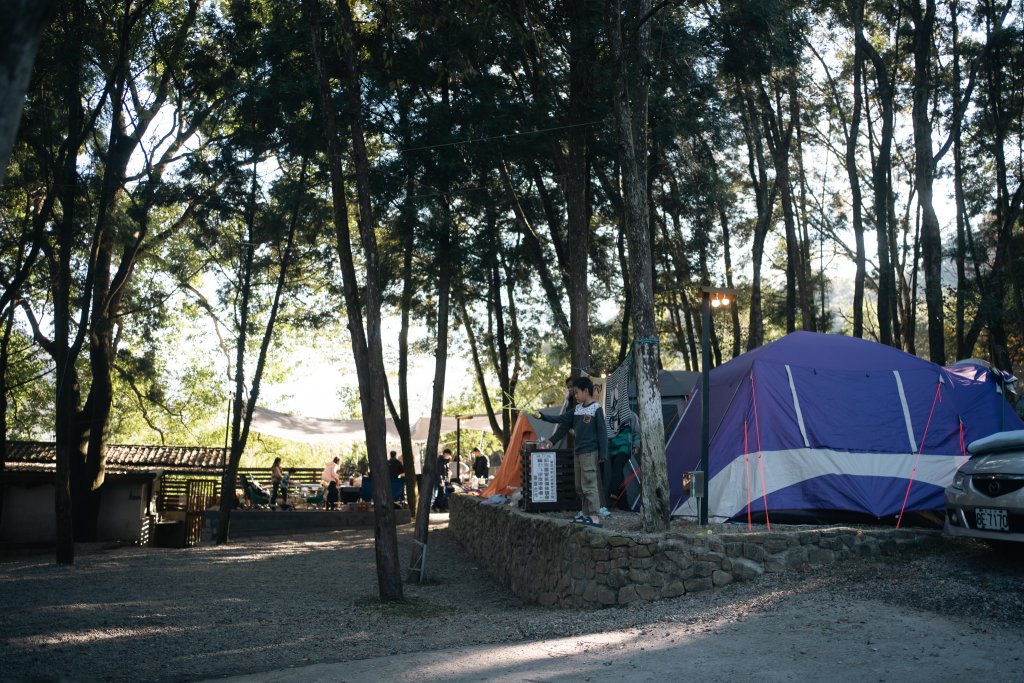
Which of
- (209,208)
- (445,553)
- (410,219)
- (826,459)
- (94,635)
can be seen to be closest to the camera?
(94,635)

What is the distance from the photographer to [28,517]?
17703 mm

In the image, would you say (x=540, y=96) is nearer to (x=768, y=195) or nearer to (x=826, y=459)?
(x=826, y=459)

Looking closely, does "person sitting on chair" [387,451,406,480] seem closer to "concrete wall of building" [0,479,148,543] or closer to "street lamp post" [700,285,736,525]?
"concrete wall of building" [0,479,148,543]

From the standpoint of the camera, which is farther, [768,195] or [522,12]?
[768,195]

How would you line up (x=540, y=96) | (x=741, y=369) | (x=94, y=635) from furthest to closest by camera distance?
(x=540, y=96) < (x=741, y=369) < (x=94, y=635)

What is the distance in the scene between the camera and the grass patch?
8836 millimetres

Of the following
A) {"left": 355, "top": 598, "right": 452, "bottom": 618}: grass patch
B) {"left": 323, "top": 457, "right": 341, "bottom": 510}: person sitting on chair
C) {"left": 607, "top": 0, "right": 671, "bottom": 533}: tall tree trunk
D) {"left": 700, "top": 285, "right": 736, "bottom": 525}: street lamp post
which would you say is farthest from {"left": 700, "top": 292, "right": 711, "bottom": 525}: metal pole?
{"left": 323, "top": 457, "right": 341, "bottom": 510}: person sitting on chair

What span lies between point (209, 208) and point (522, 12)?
7.87 meters

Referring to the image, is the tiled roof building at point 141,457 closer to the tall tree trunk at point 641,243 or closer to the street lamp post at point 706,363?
the tall tree trunk at point 641,243

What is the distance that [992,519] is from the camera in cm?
678

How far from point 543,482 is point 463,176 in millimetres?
5072

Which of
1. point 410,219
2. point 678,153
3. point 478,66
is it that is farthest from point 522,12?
point 678,153

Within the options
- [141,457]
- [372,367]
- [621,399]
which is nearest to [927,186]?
[621,399]

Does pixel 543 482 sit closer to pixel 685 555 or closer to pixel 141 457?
pixel 685 555
